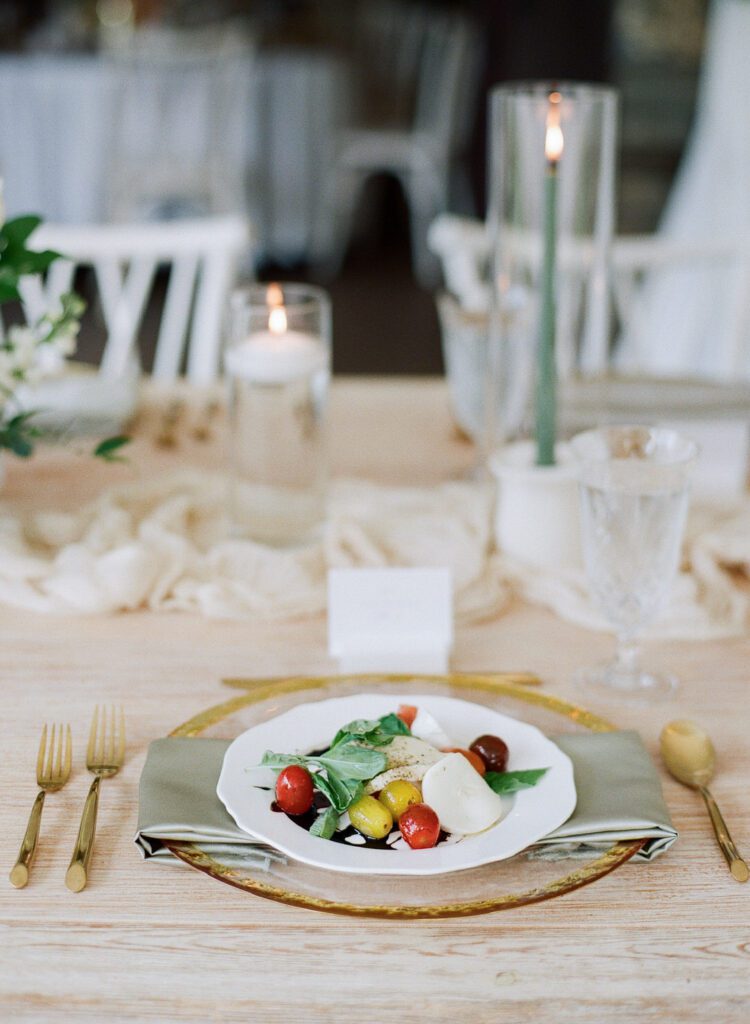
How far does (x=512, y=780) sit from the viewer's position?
0.67 meters

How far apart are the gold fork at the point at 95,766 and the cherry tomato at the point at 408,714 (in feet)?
0.59

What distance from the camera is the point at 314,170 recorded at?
18.7ft

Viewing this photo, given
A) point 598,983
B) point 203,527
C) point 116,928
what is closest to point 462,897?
point 598,983

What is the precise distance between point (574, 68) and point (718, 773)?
4.51m

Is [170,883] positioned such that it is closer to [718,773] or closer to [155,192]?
[718,773]

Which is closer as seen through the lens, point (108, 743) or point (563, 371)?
point (108, 743)

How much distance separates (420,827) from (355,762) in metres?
0.05

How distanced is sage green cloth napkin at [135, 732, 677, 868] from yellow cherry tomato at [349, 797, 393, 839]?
5 centimetres

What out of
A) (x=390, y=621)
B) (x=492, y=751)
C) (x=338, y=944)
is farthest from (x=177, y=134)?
(x=338, y=944)

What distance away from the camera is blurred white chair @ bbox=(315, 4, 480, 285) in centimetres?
585

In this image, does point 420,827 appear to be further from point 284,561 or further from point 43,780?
point 284,561

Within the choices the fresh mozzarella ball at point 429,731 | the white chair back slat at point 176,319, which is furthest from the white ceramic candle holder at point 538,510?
the white chair back slat at point 176,319

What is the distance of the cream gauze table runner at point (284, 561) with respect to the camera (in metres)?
0.98

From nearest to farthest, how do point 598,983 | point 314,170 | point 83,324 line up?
1. point 598,983
2. point 83,324
3. point 314,170
